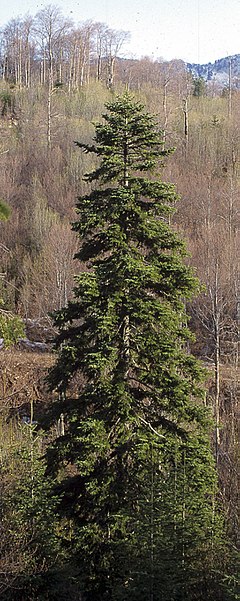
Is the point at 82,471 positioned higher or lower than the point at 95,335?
lower

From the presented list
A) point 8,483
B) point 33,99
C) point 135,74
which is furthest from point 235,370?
point 135,74

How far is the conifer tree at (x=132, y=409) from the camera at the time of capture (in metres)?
8.95

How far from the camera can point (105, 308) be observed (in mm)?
10000

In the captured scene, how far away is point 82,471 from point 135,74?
178ft

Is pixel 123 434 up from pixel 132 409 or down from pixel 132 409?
down

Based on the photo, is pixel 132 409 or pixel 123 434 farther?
pixel 132 409

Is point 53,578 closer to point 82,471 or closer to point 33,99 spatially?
point 82,471

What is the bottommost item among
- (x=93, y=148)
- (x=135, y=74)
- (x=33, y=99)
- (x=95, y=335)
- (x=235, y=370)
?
(x=235, y=370)

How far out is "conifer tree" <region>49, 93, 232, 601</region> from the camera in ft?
29.4

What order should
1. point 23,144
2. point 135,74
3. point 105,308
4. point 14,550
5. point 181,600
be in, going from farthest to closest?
point 135,74 < point 23,144 < point 105,308 < point 14,550 < point 181,600

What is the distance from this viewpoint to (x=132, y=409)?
33.1 feet

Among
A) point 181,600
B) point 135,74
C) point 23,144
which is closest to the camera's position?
point 181,600

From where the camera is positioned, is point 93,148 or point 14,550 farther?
point 93,148

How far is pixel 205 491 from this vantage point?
378 inches
